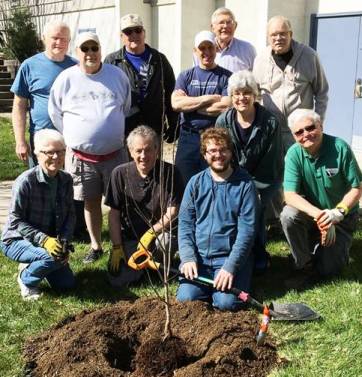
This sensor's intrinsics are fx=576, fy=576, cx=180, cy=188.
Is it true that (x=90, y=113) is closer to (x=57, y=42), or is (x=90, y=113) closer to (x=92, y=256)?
(x=57, y=42)

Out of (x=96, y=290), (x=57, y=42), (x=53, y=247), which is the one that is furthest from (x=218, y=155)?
(x=57, y=42)

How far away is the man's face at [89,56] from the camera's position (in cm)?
463

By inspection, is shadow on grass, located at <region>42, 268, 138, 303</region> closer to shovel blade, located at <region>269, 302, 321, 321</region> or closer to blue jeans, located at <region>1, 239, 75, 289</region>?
blue jeans, located at <region>1, 239, 75, 289</region>

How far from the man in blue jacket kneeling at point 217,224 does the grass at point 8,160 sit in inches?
185

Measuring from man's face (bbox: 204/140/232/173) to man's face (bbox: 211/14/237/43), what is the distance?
5.00 feet

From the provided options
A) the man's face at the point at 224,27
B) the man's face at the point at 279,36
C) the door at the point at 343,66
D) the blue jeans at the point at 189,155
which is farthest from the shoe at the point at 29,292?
the door at the point at 343,66

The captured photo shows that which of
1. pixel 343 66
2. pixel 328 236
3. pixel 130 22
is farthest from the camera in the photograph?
pixel 343 66

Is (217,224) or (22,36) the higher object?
(22,36)

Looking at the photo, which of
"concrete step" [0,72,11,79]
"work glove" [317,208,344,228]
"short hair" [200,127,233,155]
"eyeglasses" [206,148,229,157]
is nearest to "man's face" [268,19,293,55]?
"short hair" [200,127,233,155]

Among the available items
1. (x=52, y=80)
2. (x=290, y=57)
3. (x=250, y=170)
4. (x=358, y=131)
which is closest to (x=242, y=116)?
(x=250, y=170)

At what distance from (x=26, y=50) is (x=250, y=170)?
13688mm

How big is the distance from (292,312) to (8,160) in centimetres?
628

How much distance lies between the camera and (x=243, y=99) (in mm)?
4422

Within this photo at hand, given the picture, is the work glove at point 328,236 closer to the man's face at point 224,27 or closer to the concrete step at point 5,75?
the man's face at point 224,27
